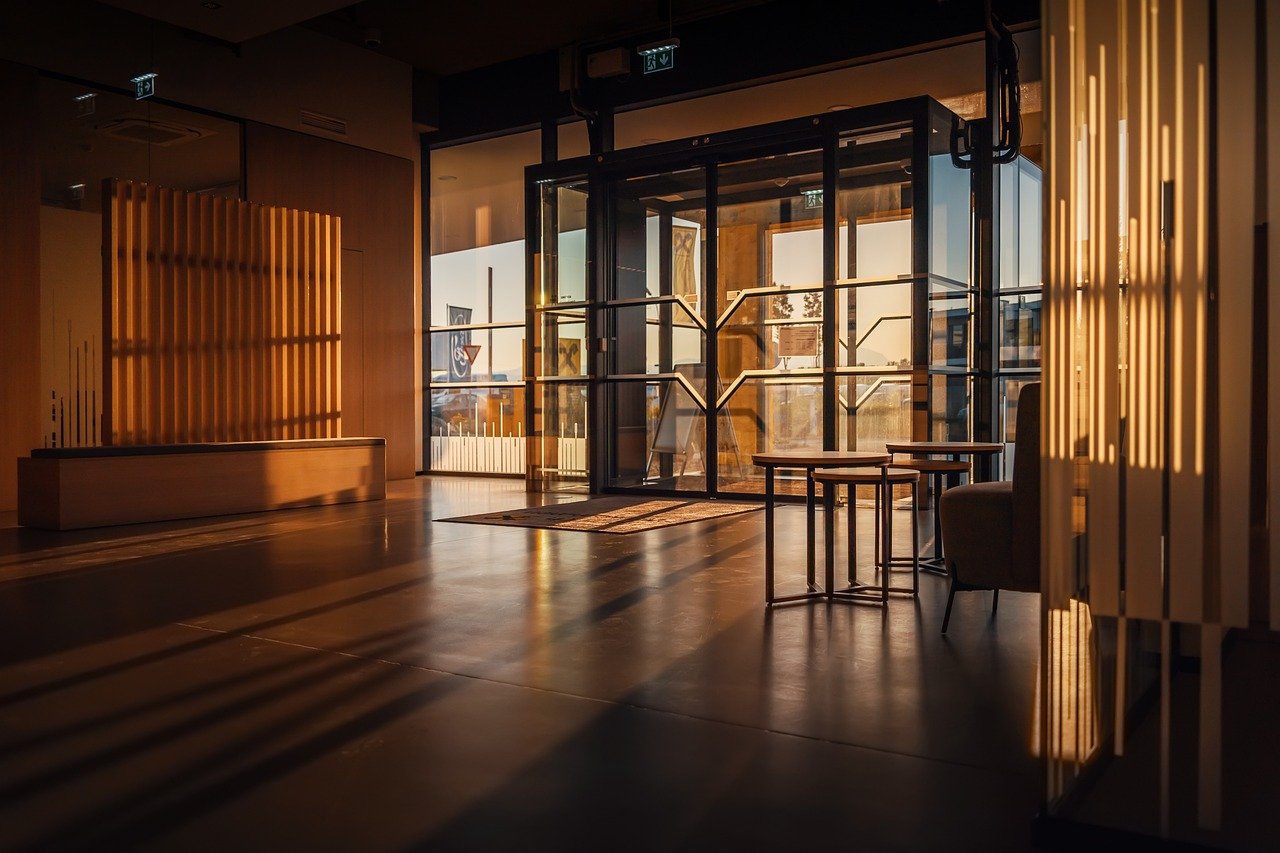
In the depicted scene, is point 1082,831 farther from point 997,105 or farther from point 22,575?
point 997,105

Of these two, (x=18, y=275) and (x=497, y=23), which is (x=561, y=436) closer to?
(x=497, y=23)

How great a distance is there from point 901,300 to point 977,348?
38.2 inches

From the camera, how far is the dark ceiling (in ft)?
32.0

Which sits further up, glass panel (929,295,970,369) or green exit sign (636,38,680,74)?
green exit sign (636,38,680,74)

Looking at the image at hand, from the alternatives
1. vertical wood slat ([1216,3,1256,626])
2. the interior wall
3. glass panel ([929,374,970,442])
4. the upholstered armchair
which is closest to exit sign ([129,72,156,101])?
the interior wall

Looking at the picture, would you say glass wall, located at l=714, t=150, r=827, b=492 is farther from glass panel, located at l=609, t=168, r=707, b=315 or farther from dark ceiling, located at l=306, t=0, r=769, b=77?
dark ceiling, located at l=306, t=0, r=769, b=77

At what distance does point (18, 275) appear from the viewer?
8.57 meters

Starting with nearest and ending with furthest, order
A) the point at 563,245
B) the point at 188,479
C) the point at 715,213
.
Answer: the point at 188,479, the point at 715,213, the point at 563,245

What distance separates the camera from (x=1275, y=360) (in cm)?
195

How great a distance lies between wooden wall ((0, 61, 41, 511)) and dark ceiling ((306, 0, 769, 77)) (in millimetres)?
2951

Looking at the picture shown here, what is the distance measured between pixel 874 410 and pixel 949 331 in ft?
2.94

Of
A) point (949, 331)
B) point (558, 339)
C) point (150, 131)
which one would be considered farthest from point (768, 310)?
point (150, 131)

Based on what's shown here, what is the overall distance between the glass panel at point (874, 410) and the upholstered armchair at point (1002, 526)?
15.3 ft

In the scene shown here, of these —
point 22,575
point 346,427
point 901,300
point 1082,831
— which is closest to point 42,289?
point 346,427
